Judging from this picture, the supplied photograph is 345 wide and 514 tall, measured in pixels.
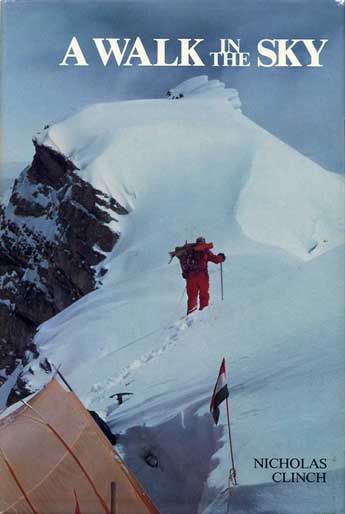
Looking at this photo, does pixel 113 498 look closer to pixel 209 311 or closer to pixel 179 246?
pixel 209 311

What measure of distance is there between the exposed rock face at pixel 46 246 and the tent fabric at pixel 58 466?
0.43 metres

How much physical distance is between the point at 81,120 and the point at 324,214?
1.33m

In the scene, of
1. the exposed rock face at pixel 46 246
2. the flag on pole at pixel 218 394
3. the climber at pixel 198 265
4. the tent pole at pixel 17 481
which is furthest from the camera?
the exposed rock face at pixel 46 246

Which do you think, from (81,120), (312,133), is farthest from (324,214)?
(81,120)

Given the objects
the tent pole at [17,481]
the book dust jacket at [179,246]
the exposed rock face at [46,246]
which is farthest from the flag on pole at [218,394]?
the tent pole at [17,481]

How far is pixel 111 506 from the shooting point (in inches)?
237

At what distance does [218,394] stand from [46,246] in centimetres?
119

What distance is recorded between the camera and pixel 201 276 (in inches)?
251

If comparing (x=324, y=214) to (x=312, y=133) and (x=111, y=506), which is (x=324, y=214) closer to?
(x=312, y=133)

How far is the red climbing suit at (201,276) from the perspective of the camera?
20.9ft

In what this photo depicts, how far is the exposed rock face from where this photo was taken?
6.48 meters

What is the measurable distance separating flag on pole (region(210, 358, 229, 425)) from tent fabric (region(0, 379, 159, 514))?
0.51m

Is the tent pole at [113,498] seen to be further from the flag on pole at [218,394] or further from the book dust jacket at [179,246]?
the flag on pole at [218,394]

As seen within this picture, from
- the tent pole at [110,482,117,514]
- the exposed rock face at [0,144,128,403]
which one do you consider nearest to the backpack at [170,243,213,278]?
the exposed rock face at [0,144,128,403]
